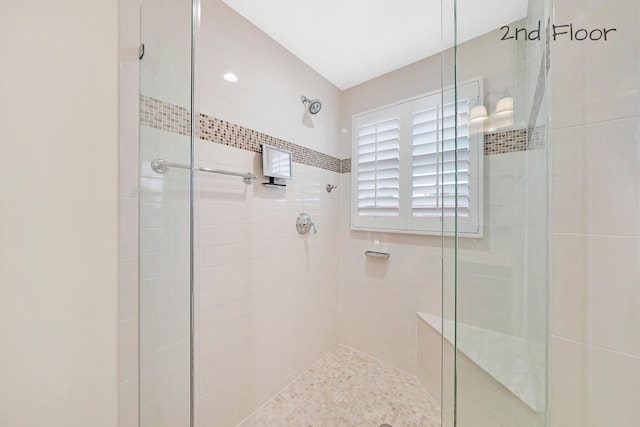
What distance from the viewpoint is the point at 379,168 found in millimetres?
1932

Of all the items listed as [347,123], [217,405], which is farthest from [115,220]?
[347,123]

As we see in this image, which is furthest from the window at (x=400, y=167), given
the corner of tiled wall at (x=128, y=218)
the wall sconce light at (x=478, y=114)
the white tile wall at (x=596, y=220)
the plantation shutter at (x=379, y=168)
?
the corner of tiled wall at (x=128, y=218)

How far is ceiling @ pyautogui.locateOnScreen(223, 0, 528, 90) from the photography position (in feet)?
4.21

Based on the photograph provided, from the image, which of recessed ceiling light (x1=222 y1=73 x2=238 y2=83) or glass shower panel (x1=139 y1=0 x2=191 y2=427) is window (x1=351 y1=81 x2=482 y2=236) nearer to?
recessed ceiling light (x1=222 y1=73 x2=238 y2=83)

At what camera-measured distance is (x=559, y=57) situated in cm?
55

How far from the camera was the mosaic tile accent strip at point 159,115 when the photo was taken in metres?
0.86

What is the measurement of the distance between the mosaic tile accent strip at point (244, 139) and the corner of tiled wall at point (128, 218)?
1.19ft

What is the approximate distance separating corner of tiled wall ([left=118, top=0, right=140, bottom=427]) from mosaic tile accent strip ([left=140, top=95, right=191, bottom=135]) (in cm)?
2

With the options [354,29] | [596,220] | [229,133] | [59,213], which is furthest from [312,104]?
[596,220]

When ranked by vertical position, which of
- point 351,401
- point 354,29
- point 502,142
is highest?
point 354,29

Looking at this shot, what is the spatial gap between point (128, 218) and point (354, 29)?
1.57m

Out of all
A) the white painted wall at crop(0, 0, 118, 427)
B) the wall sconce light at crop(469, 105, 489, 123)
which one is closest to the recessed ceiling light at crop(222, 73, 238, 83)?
the white painted wall at crop(0, 0, 118, 427)

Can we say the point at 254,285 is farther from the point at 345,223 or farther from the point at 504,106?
the point at 504,106

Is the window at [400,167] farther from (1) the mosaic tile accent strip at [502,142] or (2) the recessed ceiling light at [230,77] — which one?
(2) the recessed ceiling light at [230,77]
